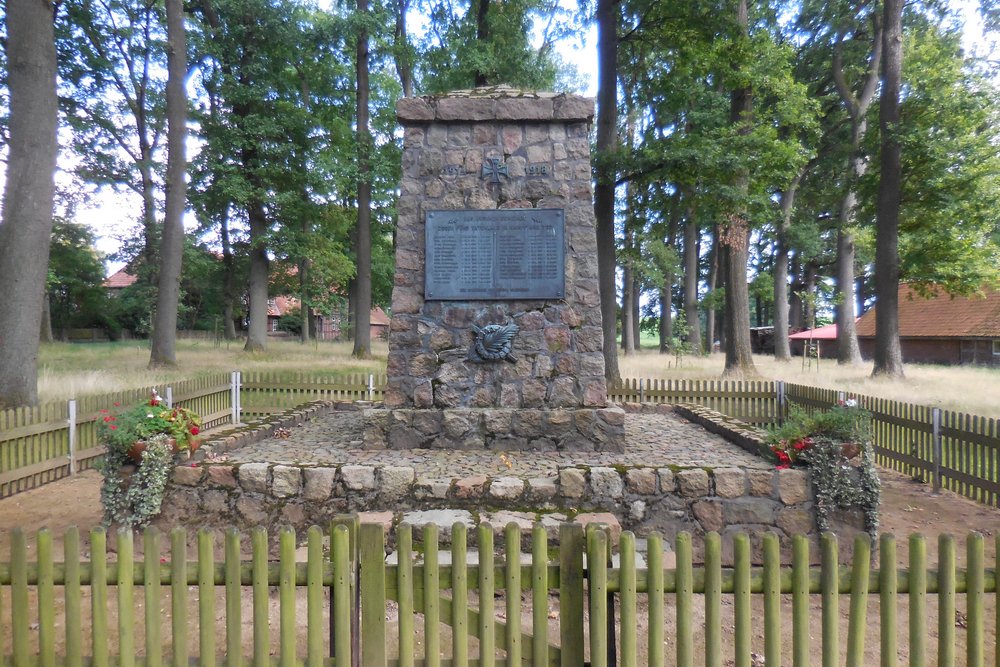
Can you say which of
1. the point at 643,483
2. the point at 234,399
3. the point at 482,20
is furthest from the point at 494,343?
the point at 482,20

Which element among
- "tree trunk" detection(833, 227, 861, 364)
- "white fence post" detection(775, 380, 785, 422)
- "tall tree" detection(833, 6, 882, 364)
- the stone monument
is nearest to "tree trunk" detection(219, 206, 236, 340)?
the stone monument

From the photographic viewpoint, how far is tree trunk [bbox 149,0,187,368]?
14.3 meters

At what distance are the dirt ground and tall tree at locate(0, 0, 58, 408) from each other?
247 cm

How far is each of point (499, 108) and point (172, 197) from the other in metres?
11.8

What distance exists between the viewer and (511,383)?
6.42 m

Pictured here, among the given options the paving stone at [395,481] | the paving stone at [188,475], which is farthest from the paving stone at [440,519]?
the paving stone at [188,475]

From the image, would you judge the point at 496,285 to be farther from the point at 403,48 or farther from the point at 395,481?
A: the point at 403,48

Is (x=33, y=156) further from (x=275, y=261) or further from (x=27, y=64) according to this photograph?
(x=275, y=261)

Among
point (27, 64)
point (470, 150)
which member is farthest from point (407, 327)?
point (27, 64)

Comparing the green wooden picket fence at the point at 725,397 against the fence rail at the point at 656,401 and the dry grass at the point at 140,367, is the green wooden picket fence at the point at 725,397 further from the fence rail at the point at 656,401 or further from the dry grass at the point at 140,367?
the dry grass at the point at 140,367

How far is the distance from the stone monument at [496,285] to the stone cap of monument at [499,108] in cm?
1

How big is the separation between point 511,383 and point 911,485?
17.5 ft

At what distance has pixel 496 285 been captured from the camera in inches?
250

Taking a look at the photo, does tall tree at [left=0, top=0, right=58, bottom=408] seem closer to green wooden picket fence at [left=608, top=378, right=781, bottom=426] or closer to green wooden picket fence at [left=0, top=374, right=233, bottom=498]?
green wooden picket fence at [left=0, top=374, right=233, bottom=498]
